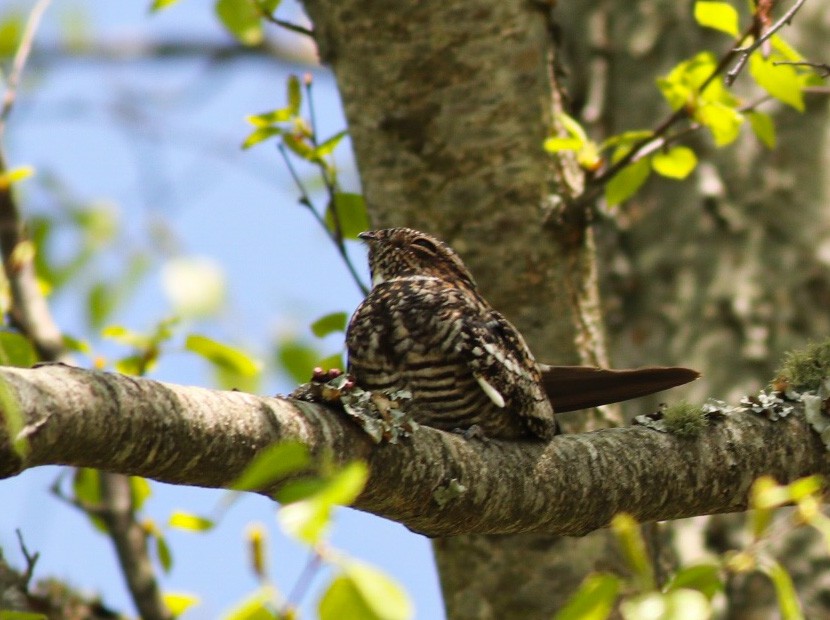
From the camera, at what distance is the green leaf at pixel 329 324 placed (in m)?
3.30

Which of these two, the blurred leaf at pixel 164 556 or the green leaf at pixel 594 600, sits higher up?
the green leaf at pixel 594 600

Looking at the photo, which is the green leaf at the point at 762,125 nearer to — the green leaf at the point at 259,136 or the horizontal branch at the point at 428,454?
the horizontal branch at the point at 428,454

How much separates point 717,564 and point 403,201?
98.7 inches

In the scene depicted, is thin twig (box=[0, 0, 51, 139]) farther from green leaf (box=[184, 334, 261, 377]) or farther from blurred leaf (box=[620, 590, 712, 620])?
blurred leaf (box=[620, 590, 712, 620])

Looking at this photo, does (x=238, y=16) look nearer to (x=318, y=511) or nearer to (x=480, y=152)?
(x=480, y=152)

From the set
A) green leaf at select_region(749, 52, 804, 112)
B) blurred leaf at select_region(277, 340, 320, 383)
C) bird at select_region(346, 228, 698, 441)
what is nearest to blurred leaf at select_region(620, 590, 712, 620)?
bird at select_region(346, 228, 698, 441)

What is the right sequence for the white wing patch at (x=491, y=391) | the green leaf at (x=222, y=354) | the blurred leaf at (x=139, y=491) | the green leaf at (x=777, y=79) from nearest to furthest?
1. the white wing patch at (x=491, y=391)
2. the green leaf at (x=777, y=79)
3. the green leaf at (x=222, y=354)
4. the blurred leaf at (x=139, y=491)

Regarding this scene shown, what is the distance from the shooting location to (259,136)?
323cm

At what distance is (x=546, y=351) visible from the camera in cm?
366

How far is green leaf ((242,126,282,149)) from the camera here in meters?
3.23

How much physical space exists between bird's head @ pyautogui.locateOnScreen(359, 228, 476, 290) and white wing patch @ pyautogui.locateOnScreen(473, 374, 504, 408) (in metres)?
0.68

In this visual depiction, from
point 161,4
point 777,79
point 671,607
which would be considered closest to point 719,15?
point 777,79

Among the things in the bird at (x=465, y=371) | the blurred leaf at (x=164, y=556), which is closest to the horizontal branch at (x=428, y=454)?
the bird at (x=465, y=371)

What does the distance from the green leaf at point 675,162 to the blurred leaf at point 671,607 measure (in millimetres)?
2050
